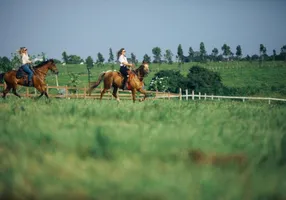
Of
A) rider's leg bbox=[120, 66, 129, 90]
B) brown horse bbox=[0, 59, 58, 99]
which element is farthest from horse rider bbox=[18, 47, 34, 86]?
rider's leg bbox=[120, 66, 129, 90]

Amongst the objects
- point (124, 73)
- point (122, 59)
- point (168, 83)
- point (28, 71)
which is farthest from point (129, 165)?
point (168, 83)

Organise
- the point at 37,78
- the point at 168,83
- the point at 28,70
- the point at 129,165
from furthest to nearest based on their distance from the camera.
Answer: the point at 168,83 → the point at 37,78 → the point at 28,70 → the point at 129,165

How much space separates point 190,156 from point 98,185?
104 cm

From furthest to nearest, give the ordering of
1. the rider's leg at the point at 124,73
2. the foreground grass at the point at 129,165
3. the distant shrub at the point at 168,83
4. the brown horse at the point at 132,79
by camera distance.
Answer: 1. the distant shrub at the point at 168,83
2. the brown horse at the point at 132,79
3. the rider's leg at the point at 124,73
4. the foreground grass at the point at 129,165

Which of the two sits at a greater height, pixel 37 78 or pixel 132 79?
pixel 37 78

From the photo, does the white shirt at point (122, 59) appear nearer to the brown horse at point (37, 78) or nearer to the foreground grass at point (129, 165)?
the brown horse at point (37, 78)

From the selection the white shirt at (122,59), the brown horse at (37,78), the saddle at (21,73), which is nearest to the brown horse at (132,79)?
the white shirt at (122,59)

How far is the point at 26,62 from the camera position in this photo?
45.3 ft

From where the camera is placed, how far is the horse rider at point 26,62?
44.4ft

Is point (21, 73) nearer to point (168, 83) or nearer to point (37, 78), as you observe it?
point (37, 78)

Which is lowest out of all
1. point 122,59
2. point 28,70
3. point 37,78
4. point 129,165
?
point 129,165

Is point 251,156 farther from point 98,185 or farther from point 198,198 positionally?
point 98,185

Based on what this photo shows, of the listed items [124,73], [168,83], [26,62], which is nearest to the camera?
[26,62]

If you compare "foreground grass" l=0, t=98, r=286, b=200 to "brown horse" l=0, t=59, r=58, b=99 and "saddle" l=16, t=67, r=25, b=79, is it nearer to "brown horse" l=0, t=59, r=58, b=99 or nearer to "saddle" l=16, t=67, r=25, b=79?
"brown horse" l=0, t=59, r=58, b=99
